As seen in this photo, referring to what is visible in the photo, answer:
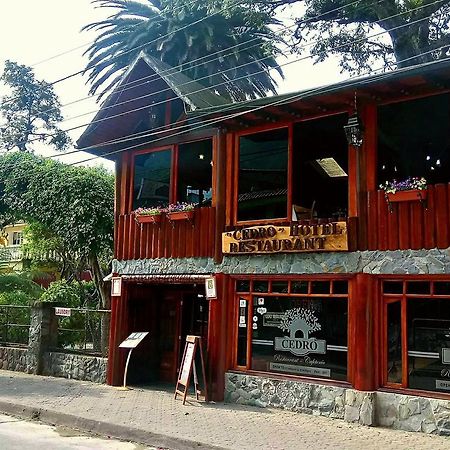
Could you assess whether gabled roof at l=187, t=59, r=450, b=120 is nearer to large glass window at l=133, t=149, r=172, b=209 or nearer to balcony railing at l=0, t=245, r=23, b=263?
large glass window at l=133, t=149, r=172, b=209

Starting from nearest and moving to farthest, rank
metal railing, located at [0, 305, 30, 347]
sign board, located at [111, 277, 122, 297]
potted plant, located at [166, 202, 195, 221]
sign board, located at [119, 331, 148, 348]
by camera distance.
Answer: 1. potted plant, located at [166, 202, 195, 221]
2. sign board, located at [119, 331, 148, 348]
3. sign board, located at [111, 277, 122, 297]
4. metal railing, located at [0, 305, 30, 347]

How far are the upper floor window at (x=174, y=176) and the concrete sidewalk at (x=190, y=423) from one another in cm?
438

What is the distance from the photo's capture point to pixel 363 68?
21.3 meters

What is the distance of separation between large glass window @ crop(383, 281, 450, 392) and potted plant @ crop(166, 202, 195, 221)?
4.55 m

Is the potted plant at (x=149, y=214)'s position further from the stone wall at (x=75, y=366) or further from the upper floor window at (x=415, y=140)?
the upper floor window at (x=415, y=140)

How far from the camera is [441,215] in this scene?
9.41 metres

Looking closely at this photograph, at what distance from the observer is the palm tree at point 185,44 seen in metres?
23.0

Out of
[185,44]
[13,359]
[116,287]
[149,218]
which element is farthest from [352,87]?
[185,44]

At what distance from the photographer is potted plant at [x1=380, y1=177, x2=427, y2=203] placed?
9.50m

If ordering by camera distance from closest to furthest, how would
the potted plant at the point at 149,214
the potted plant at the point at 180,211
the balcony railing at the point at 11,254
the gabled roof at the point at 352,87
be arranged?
the gabled roof at the point at 352,87 → the potted plant at the point at 180,211 → the potted plant at the point at 149,214 → the balcony railing at the point at 11,254

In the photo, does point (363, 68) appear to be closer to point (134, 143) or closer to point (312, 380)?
point (134, 143)

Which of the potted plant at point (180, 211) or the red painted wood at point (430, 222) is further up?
the potted plant at point (180, 211)

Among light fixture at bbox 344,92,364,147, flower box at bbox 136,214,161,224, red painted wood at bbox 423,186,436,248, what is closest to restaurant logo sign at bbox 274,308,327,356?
red painted wood at bbox 423,186,436,248

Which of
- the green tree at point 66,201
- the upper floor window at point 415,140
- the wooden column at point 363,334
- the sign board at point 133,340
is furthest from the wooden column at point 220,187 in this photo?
the green tree at point 66,201
